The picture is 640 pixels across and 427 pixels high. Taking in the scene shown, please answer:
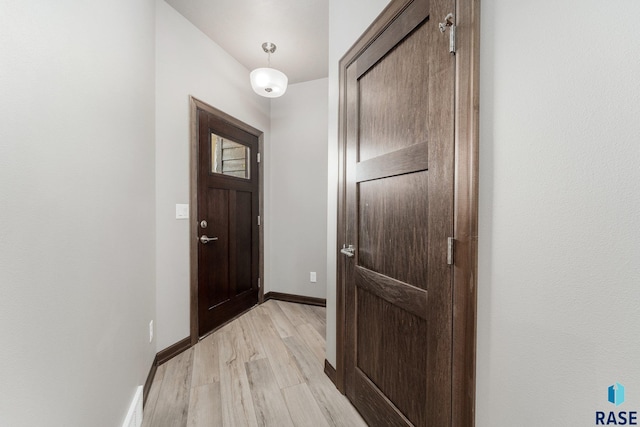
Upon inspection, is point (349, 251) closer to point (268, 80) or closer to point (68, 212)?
point (68, 212)

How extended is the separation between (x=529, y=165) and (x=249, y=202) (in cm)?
272

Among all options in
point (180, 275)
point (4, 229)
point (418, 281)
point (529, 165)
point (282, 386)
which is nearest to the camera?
point (4, 229)

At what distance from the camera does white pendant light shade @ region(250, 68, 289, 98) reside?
2357 mm

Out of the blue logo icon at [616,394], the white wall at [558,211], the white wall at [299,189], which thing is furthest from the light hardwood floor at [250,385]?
the blue logo icon at [616,394]

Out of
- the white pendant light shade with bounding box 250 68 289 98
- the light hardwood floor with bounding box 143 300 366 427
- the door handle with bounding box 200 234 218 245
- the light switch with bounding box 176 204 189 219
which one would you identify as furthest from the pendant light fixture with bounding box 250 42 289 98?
the light hardwood floor with bounding box 143 300 366 427

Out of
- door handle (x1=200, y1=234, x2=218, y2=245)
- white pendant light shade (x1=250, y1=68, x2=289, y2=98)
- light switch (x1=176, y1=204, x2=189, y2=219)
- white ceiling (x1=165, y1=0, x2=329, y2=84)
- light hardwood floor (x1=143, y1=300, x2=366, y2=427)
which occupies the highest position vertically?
white ceiling (x1=165, y1=0, x2=329, y2=84)

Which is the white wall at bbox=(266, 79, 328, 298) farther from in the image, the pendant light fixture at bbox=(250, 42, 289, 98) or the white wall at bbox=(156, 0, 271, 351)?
the white wall at bbox=(156, 0, 271, 351)

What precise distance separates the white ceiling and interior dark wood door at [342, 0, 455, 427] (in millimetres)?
955

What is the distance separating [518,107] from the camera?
715mm

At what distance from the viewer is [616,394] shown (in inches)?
20.7

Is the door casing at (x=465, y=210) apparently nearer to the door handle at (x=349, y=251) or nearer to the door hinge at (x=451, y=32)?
the door hinge at (x=451, y=32)

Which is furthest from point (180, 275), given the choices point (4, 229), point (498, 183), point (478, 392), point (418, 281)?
point (498, 183)

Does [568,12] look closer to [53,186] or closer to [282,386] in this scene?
[53,186]

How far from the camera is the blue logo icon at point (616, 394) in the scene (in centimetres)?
52
